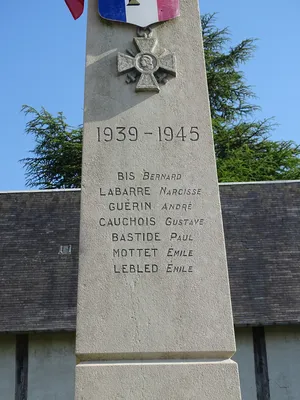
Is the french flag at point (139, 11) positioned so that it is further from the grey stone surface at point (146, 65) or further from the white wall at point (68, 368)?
the white wall at point (68, 368)

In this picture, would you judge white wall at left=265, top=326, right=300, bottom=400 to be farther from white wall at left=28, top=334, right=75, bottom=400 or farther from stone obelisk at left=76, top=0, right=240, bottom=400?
stone obelisk at left=76, top=0, right=240, bottom=400

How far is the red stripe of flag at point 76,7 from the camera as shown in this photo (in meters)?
6.11

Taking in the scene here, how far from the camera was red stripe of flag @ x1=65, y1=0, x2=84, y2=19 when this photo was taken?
A: 611 cm

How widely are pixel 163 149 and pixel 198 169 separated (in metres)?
0.31

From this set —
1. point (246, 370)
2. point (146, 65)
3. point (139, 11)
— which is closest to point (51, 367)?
point (246, 370)

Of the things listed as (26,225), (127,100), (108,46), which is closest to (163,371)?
(127,100)

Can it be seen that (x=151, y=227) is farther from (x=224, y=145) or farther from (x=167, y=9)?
(x=224, y=145)

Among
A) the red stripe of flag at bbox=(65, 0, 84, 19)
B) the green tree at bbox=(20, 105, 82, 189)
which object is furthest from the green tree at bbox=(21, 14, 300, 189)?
the red stripe of flag at bbox=(65, 0, 84, 19)

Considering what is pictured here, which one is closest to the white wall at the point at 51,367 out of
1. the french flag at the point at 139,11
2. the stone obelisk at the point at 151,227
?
the stone obelisk at the point at 151,227

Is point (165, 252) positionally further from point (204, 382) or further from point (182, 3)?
point (182, 3)

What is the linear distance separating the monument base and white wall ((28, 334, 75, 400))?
9.42m

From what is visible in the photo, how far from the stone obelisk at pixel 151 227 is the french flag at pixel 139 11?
0.06 m

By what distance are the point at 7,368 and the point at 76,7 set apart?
9808 mm

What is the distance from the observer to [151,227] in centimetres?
539
